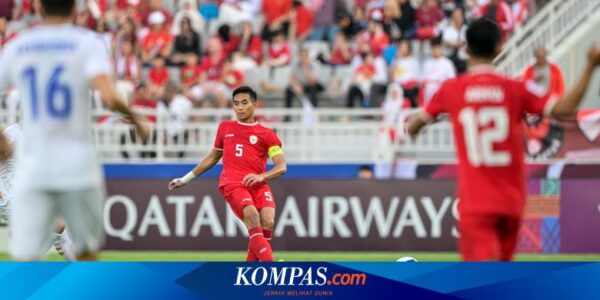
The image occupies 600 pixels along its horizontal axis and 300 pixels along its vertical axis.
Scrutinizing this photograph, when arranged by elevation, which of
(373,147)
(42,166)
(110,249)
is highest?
(42,166)

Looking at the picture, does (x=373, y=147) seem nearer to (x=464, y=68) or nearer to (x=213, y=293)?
(x=464, y=68)

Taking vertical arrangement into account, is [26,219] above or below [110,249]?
above

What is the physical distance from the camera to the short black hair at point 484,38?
8.86 meters

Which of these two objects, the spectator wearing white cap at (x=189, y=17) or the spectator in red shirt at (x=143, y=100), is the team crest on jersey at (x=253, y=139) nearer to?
the spectator in red shirt at (x=143, y=100)

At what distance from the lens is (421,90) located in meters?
24.2

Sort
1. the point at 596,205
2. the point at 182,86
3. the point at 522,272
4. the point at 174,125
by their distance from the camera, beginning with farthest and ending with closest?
the point at 182,86 < the point at 174,125 < the point at 596,205 < the point at 522,272

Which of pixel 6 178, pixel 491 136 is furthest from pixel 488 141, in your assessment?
pixel 6 178

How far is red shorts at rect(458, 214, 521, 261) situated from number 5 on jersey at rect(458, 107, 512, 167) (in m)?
0.33

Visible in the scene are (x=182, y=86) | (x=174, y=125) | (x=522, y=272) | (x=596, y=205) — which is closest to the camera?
(x=522, y=272)

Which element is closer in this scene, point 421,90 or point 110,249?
point 110,249

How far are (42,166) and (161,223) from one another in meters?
14.4

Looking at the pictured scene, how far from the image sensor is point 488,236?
29.0 ft

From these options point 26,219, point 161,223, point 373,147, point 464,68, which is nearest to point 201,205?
point 161,223

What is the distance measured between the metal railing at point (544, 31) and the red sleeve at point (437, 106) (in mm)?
16326
